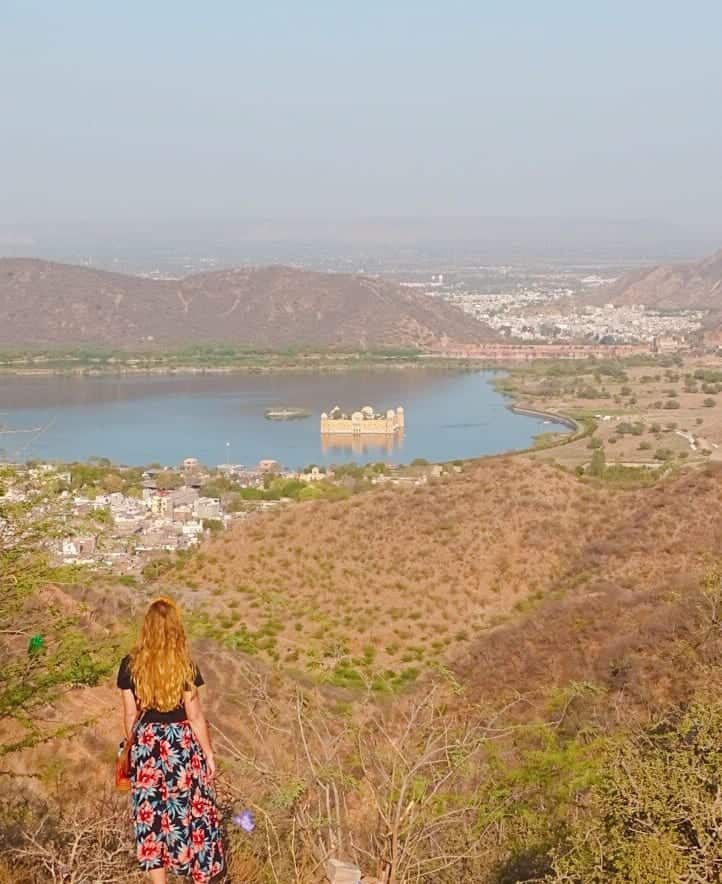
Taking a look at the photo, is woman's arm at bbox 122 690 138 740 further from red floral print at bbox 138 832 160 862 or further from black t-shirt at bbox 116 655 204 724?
red floral print at bbox 138 832 160 862

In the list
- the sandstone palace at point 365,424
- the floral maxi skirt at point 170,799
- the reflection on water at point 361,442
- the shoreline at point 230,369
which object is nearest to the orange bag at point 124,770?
A: the floral maxi skirt at point 170,799

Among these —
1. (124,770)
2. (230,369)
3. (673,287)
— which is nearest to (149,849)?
(124,770)

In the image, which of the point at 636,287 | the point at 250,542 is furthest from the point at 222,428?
the point at 636,287

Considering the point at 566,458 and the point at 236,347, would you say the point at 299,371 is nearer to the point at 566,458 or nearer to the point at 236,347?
the point at 236,347

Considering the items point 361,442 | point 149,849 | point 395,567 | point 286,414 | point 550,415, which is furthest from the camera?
point 286,414

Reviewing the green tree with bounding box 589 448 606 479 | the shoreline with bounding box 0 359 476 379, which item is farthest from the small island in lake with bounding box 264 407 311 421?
the green tree with bounding box 589 448 606 479

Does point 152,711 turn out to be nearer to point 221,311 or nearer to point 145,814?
point 145,814
